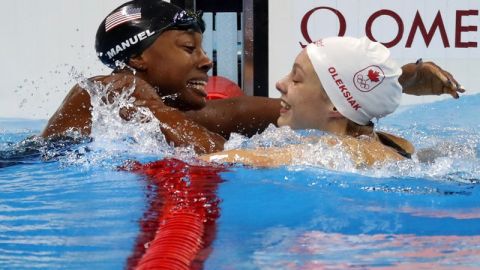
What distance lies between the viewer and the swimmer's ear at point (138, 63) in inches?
125

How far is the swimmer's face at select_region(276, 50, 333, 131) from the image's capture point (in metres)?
2.63

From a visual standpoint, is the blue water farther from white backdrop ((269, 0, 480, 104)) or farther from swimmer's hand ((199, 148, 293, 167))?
white backdrop ((269, 0, 480, 104))

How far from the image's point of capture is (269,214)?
81.0 inches

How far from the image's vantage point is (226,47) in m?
5.42

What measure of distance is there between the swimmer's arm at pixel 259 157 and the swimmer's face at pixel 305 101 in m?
0.18

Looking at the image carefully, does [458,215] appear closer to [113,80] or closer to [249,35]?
→ [113,80]

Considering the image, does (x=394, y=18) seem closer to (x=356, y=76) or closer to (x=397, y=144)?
(x=397, y=144)

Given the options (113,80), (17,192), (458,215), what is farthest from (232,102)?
(458,215)

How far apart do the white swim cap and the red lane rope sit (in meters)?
0.48

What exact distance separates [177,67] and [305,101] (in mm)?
698

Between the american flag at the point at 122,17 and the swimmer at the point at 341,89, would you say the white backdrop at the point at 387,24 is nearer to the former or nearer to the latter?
the american flag at the point at 122,17

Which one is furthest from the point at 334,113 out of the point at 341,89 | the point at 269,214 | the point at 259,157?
the point at 269,214

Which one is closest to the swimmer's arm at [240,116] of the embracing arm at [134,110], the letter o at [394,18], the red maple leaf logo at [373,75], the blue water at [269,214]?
the embracing arm at [134,110]

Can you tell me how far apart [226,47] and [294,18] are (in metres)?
0.52
